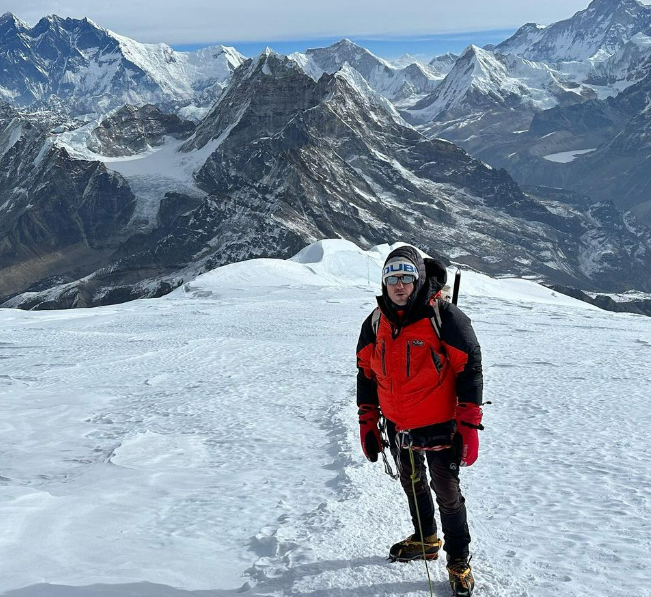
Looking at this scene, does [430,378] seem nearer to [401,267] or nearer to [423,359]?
[423,359]

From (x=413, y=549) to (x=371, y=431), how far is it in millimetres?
1219

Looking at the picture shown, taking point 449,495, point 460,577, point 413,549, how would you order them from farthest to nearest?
point 413,549, point 449,495, point 460,577

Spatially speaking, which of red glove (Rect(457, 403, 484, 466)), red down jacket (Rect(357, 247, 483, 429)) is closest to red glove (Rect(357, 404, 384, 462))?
red down jacket (Rect(357, 247, 483, 429))

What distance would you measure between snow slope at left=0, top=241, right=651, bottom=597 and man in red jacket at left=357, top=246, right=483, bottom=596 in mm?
817

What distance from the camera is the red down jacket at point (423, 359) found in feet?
18.3

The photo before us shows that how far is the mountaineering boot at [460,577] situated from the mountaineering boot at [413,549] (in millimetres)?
452

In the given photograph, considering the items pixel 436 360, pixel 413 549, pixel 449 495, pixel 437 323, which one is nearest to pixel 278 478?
pixel 413 549

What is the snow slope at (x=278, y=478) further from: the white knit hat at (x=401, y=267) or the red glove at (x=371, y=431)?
the white knit hat at (x=401, y=267)

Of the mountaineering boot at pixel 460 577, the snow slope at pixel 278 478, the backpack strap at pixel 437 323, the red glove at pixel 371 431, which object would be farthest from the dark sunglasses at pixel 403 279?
the snow slope at pixel 278 478

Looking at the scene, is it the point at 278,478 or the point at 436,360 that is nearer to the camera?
the point at 436,360

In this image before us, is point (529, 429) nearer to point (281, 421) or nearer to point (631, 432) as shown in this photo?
point (631, 432)

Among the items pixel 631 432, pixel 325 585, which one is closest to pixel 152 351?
pixel 631 432

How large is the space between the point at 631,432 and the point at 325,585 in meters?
7.07

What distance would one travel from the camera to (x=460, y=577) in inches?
Result: 222
